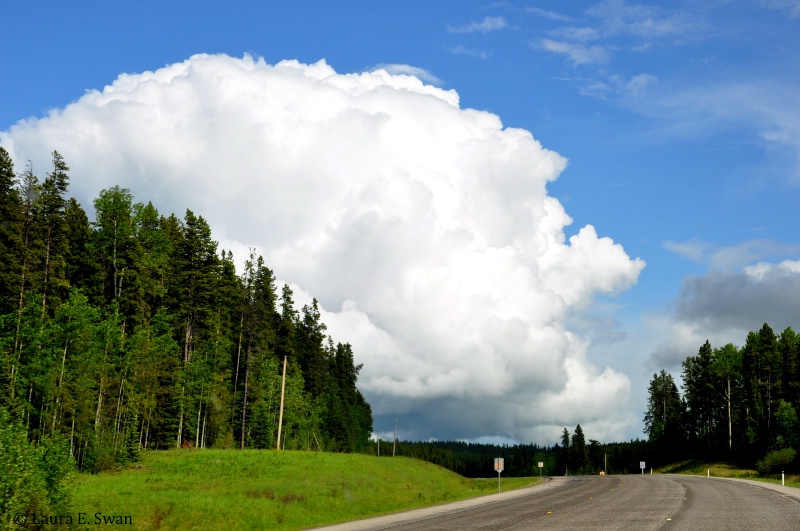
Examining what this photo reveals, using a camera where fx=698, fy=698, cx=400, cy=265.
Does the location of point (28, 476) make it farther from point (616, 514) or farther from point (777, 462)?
point (777, 462)

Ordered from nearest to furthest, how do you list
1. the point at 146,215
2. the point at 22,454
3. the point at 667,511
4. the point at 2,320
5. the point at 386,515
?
the point at 22,454, the point at 667,511, the point at 386,515, the point at 2,320, the point at 146,215

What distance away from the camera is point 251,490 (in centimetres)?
4194

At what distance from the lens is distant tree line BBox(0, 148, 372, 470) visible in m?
48.1

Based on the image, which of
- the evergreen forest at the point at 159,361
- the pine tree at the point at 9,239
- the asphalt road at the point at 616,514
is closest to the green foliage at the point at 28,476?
the evergreen forest at the point at 159,361

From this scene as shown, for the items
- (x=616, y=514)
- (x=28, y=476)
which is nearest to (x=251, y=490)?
(x=616, y=514)

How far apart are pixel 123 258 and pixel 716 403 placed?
102162 mm

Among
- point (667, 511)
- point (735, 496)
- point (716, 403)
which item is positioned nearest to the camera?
point (667, 511)

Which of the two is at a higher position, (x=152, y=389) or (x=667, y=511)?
(x=152, y=389)

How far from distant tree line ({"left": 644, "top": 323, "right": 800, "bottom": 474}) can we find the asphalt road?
43.7 meters

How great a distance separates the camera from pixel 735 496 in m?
38.4

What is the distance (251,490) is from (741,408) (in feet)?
305

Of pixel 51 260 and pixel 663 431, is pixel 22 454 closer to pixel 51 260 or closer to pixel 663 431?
pixel 51 260

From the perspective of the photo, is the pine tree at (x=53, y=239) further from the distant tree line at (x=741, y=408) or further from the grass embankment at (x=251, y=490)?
the distant tree line at (x=741, y=408)

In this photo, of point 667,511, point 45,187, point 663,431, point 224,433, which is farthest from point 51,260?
point 663,431
